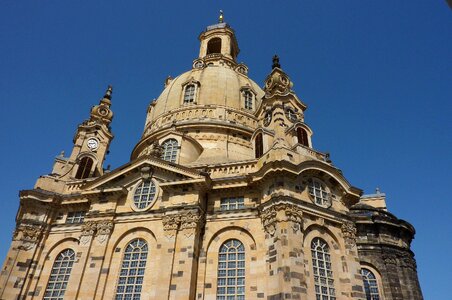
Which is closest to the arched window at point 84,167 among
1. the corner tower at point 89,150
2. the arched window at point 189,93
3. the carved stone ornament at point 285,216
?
the corner tower at point 89,150

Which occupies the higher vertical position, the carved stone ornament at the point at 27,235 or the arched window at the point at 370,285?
the carved stone ornament at the point at 27,235

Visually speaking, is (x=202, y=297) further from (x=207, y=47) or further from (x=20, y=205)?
(x=207, y=47)

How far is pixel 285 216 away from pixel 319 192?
4.12 m

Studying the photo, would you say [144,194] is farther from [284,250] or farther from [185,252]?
[284,250]

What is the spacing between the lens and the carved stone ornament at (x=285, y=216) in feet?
73.8

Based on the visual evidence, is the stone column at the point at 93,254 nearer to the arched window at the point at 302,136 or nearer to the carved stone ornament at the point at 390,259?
the arched window at the point at 302,136

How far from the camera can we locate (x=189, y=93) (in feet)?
138

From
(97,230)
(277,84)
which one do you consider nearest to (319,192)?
(277,84)

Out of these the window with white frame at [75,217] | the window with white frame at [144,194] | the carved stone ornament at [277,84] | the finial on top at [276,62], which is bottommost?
the window with white frame at [75,217]

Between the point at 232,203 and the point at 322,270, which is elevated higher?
the point at 232,203

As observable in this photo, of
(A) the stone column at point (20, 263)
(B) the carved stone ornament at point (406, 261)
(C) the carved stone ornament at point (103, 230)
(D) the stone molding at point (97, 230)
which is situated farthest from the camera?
(B) the carved stone ornament at point (406, 261)

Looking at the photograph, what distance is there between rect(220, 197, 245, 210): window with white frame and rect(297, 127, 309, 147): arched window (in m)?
7.53

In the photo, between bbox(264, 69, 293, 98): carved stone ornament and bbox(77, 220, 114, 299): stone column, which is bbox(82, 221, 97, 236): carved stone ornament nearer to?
bbox(77, 220, 114, 299): stone column

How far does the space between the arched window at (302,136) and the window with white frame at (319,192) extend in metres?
4.64
